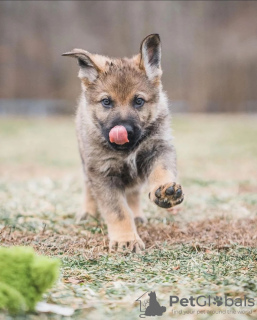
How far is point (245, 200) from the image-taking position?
20.4 feet

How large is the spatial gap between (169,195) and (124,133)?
24.8 inches

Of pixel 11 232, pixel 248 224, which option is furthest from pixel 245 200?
pixel 11 232

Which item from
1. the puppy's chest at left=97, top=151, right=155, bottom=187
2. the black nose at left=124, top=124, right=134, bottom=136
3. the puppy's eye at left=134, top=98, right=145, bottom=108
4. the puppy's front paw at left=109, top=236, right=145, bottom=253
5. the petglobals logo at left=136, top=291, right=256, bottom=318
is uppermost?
the puppy's eye at left=134, top=98, right=145, bottom=108

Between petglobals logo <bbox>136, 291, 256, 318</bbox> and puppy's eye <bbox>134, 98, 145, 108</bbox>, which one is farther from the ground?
puppy's eye <bbox>134, 98, 145, 108</bbox>

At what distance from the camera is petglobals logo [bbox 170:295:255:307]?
118 inches

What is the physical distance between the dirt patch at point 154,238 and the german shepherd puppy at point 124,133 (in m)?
0.21

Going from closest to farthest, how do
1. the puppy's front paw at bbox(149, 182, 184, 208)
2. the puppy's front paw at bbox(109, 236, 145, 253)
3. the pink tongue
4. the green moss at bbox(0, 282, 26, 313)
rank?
the green moss at bbox(0, 282, 26, 313) < the puppy's front paw at bbox(149, 182, 184, 208) < the puppy's front paw at bbox(109, 236, 145, 253) < the pink tongue

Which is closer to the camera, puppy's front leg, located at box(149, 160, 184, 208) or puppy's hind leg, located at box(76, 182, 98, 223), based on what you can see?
puppy's front leg, located at box(149, 160, 184, 208)

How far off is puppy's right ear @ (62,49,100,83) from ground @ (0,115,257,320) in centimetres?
134

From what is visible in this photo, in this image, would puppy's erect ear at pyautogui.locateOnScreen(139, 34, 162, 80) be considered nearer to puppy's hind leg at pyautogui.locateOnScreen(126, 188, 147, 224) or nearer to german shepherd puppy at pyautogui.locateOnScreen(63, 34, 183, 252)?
german shepherd puppy at pyautogui.locateOnScreen(63, 34, 183, 252)

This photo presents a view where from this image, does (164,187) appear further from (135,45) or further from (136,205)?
(135,45)

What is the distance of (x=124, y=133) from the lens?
4.39m

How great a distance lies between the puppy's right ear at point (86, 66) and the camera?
4867mm

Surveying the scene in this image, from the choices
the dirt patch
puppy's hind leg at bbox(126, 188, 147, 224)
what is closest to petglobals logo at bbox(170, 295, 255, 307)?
the dirt patch
